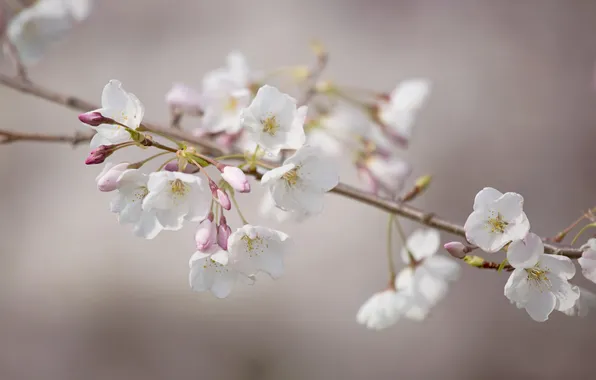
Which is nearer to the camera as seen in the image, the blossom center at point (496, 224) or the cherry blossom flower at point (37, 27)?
the blossom center at point (496, 224)

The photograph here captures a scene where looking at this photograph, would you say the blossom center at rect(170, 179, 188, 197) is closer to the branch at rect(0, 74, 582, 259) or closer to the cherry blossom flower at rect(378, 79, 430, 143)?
the branch at rect(0, 74, 582, 259)

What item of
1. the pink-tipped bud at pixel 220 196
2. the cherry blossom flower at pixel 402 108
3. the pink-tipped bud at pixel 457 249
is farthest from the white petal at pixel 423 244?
the pink-tipped bud at pixel 220 196

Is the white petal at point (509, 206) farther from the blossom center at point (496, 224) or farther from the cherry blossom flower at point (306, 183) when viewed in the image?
the cherry blossom flower at point (306, 183)

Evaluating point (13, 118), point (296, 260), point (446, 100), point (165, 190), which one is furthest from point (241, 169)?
point (13, 118)

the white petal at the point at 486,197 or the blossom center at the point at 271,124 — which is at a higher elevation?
the blossom center at the point at 271,124

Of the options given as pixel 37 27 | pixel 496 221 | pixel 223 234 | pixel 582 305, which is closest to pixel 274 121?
pixel 223 234

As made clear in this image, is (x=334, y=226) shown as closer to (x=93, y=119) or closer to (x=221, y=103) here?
(x=221, y=103)
